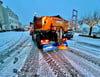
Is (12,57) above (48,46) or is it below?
below

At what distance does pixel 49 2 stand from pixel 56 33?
23299cm

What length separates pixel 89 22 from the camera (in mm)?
12031

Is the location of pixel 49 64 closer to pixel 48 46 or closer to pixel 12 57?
pixel 48 46

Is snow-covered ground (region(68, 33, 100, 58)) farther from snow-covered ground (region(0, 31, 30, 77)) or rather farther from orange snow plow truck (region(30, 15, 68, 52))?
snow-covered ground (region(0, 31, 30, 77))

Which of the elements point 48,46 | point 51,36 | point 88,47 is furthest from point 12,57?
point 88,47

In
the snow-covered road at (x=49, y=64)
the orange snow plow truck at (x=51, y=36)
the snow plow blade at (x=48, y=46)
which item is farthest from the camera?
the orange snow plow truck at (x=51, y=36)

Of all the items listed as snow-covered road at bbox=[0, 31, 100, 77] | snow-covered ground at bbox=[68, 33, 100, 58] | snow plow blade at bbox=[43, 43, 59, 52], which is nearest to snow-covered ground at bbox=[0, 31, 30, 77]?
snow-covered road at bbox=[0, 31, 100, 77]

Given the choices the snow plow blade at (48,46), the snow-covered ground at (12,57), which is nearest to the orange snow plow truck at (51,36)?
the snow plow blade at (48,46)

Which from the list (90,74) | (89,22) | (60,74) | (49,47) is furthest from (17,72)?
(89,22)

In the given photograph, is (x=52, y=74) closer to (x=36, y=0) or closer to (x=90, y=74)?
(x=90, y=74)

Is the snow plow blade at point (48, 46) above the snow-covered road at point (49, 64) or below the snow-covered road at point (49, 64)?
above

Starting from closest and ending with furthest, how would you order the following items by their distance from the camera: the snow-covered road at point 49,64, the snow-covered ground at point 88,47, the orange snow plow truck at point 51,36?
the snow-covered road at point 49,64
the orange snow plow truck at point 51,36
the snow-covered ground at point 88,47

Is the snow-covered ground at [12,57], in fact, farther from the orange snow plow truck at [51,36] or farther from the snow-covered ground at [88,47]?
the snow-covered ground at [88,47]

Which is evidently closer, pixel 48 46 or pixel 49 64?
pixel 49 64
